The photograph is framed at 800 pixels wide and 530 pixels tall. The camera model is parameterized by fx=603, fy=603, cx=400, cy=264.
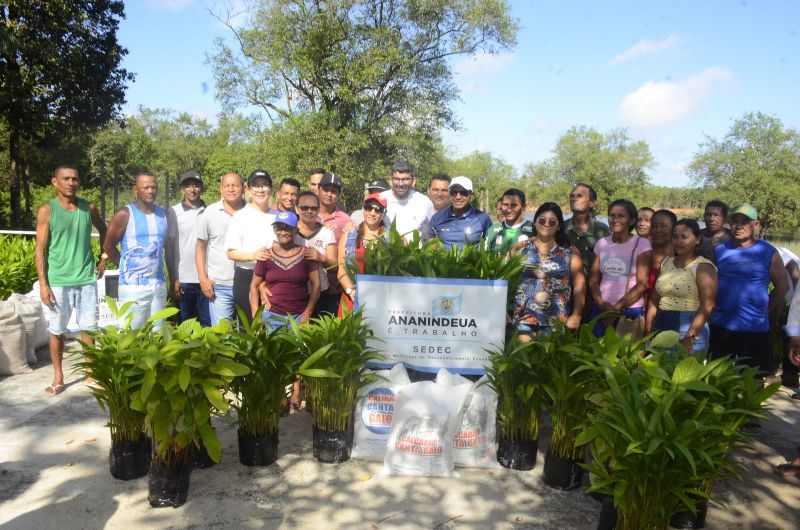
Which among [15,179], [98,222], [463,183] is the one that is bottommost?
[98,222]

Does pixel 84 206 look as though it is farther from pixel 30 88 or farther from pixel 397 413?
pixel 30 88

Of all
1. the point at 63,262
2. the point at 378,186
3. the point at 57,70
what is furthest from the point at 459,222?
the point at 57,70

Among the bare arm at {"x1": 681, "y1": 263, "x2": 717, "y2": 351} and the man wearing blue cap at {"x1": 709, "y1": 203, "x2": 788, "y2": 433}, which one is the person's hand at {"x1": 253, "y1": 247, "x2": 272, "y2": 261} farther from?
the man wearing blue cap at {"x1": 709, "y1": 203, "x2": 788, "y2": 433}

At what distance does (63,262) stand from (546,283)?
4.18m

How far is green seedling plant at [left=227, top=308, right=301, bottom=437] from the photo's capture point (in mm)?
3906

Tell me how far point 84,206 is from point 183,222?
3.02 feet

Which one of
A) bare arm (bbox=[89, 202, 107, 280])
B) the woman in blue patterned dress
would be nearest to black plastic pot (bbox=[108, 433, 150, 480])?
bare arm (bbox=[89, 202, 107, 280])

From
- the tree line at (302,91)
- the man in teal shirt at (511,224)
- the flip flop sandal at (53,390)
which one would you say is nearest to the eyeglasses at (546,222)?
the man in teal shirt at (511,224)

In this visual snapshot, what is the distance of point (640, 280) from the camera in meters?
4.95

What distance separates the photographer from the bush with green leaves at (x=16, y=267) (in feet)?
24.6

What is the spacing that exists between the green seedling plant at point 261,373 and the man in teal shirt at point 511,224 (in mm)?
1927

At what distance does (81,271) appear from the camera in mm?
5441

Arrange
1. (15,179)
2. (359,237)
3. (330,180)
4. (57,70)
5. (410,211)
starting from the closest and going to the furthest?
1. (359,237)
2. (330,180)
3. (410,211)
4. (57,70)
5. (15,179)

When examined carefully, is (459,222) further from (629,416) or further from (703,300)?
(629,416)
